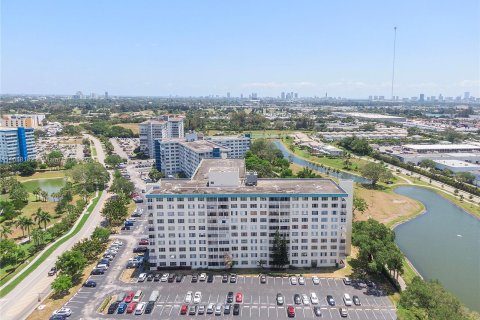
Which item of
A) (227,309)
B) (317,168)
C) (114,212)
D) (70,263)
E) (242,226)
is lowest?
(227,309)

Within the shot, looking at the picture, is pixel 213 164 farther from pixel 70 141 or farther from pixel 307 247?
pixel 70 141

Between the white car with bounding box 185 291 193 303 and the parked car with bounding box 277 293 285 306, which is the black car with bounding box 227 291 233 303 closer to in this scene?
the white car with bounding box 185 291 193 303

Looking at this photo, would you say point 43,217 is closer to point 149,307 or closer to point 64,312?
point 64,312

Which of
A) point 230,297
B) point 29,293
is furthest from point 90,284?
point 230,297

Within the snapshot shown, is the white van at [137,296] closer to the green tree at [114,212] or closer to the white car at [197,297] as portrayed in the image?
the white car at [197,297]

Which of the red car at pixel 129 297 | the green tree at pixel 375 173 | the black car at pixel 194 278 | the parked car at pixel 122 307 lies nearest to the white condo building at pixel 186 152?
the green tree at pixel 375 173
